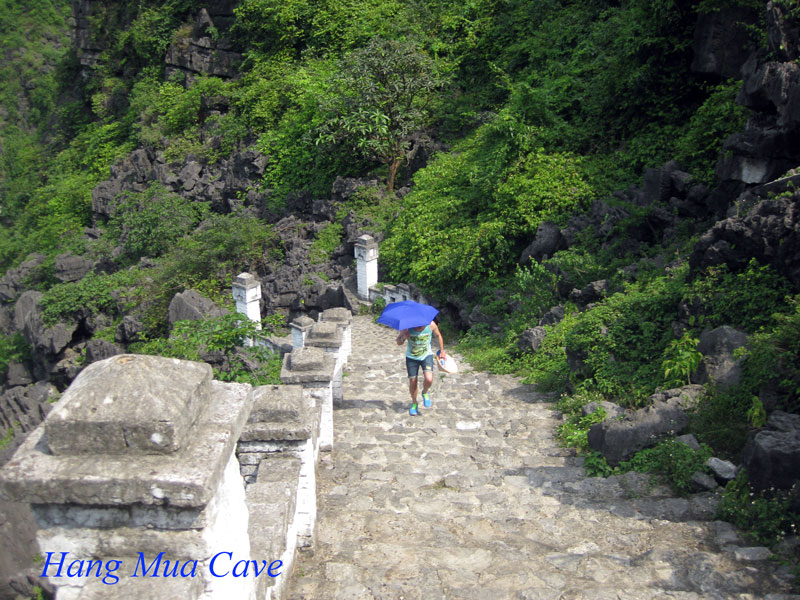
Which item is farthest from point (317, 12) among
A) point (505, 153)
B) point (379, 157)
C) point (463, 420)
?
point (463, 420)

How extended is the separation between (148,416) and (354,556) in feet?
7.82

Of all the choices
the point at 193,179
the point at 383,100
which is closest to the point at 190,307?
the point at 383,100

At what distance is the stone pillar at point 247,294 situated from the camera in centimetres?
1355

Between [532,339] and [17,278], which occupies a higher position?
[532,339]

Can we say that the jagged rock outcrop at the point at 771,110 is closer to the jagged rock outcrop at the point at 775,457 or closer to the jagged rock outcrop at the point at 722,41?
the jagged rock outcrop at the point at 722,41

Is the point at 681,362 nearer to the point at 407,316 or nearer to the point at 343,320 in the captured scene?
the point at 407,316

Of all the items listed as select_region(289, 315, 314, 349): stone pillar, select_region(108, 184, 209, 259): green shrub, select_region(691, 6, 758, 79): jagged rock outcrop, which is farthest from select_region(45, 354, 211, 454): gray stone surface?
select_region(108, 184, 209, 259): green shrub

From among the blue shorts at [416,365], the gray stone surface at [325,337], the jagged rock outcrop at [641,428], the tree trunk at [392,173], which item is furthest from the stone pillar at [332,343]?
the tree trunk at [392,173]

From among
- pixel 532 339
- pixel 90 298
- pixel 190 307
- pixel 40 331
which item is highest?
pixel 532 339

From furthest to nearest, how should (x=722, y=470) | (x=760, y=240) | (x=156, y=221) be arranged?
(x=156, y=221) < (x=760, y=240) < (x=722, y=470)

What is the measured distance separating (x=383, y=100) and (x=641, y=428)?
40.2 feet

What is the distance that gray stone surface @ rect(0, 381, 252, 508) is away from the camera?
8.16 feet

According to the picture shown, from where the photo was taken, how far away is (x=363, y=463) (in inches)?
241

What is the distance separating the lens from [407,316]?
743 cm
